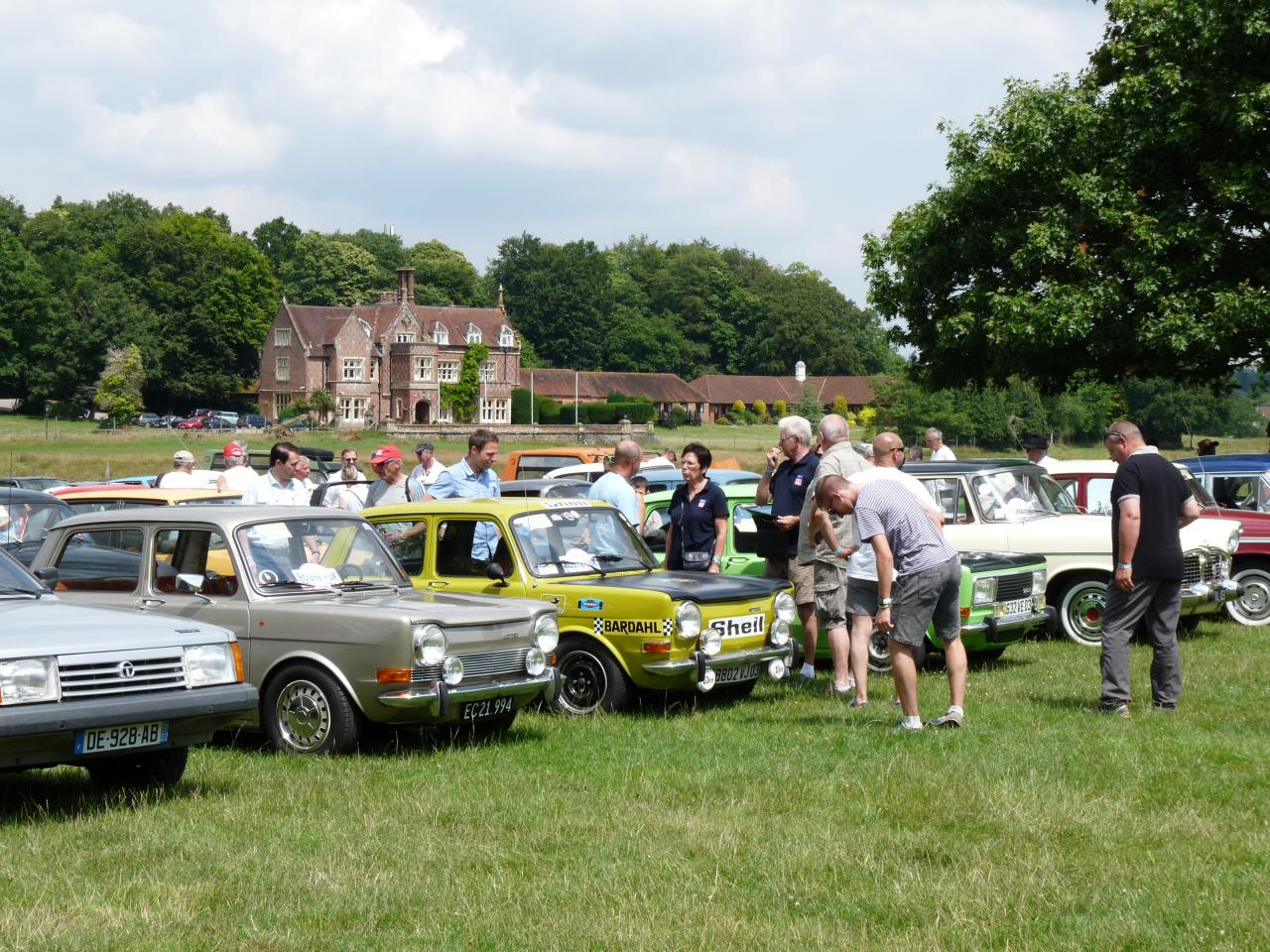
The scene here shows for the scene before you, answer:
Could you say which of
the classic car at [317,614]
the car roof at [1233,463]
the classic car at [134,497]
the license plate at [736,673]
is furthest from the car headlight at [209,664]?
the car roof at [1233,463]

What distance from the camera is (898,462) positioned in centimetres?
1107

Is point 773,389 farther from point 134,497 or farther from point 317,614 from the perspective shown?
point 317,614

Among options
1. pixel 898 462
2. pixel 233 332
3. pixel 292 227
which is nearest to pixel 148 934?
pixel 898 462

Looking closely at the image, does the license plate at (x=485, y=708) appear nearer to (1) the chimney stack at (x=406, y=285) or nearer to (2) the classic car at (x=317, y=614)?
(2) the classic car at (x=317, y=614)

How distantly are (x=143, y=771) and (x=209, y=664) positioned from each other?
3.05 ft

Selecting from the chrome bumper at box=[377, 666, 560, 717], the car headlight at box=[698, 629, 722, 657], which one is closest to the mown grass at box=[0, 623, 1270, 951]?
the chrome bumper at box=[377, 666, 560, 717]

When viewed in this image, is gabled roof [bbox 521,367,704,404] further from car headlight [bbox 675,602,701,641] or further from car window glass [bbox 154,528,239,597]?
car window glass [bbox 154,528,239,597]

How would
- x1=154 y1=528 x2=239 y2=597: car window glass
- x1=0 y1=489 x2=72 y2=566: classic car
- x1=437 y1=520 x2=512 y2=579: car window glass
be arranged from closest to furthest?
x1=154 y1=528 x2=239 y2=597: car window glass, x1=437 y1=520 x2=512 y2=579: car window glass, x1=0 y1=489 x2=72 y2=566: classic car

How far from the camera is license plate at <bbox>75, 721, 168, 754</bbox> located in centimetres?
746

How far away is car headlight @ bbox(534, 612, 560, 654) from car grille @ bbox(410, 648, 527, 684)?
0.19 metres

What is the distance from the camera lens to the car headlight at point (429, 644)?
9.23m

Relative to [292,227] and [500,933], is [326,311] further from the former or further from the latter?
[500,933]

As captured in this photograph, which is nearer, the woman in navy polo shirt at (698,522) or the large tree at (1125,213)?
the woman in navy polo shirt at (698,522)

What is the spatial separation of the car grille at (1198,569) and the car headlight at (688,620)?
6.63m
